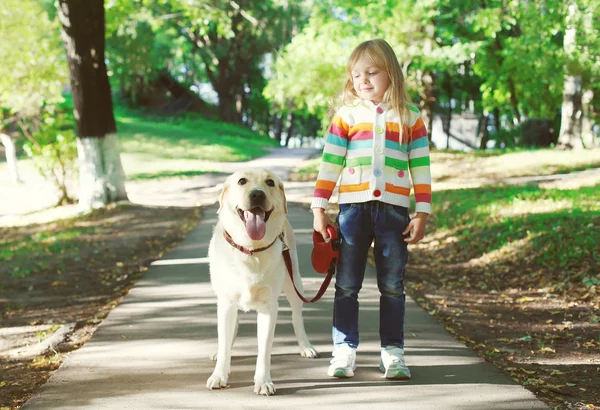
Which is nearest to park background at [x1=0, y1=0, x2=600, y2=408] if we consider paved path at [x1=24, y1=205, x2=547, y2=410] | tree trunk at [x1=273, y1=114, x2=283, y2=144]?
paved path at [x1=24, y1=205, x2=547, y2=410]

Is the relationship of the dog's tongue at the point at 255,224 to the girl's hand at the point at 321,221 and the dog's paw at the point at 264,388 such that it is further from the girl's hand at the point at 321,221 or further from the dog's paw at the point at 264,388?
the dog's paw at the point at 264,388

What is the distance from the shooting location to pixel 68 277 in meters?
8.02

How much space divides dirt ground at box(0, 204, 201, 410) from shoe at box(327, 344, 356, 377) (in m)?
1.92

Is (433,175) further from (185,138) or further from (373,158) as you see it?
(185,138)

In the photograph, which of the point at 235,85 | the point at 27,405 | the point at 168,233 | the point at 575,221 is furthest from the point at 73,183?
the point at 235,85

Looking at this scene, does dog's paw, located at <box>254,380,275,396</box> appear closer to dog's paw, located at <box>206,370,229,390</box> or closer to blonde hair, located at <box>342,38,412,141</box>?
dog's paw, located at <box>206,370,229,390</box>

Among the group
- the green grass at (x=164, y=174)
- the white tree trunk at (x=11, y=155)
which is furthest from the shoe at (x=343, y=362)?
the white tree trunk at (x=11, y=155)

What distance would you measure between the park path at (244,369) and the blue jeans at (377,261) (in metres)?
0.32

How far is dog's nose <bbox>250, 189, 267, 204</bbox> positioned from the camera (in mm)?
3662

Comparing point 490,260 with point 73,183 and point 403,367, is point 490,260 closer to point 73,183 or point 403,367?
point 403,367

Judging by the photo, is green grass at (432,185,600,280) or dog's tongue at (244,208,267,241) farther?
green grass at (432,185,600,280)

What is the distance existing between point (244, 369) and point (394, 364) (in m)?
1.00

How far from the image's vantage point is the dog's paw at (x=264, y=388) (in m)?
3.82

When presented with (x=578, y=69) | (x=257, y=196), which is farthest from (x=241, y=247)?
(x=578, y=69)
